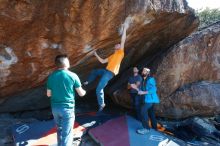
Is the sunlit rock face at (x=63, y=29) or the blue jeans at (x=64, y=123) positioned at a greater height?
the sunlit rock face at (x=63, y=29)

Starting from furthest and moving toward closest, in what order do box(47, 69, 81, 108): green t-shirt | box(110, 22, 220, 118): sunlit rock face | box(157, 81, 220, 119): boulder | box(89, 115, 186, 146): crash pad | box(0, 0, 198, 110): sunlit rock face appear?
1. box(157, 81, 220, 119): boulder
2. box(110, 22, 220, 118): sunlit rock face
3. box(89, 115, 186, 146): crash pad
4. box(0, 0, 198, 110): sunlit rock face
5. box(47, 69, 81, 108): green t-shirt

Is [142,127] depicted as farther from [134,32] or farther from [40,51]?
[40,51]

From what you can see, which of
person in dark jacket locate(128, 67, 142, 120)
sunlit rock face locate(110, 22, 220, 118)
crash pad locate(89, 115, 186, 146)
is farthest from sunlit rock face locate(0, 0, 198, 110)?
crash pad locate(89, 115, 186, 146)

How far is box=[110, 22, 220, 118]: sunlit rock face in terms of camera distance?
10398 mm

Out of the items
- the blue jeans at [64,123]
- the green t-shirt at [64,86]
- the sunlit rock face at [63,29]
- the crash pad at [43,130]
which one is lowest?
the crash pad at [43,130]

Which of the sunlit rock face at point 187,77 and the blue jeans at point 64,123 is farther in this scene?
the sunlit rock face at point 187,77

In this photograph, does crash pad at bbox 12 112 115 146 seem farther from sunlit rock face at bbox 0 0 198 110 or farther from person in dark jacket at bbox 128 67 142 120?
sunlit rock face at bbox 0 0 198 110

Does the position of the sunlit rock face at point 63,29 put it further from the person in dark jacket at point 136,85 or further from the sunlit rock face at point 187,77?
the sunlit rock face at point 187,77

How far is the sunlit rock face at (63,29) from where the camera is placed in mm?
7246

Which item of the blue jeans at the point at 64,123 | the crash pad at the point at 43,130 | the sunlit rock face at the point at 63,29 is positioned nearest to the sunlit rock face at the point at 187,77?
the sunlit rock face at the point at 63,29

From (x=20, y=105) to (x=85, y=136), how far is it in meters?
2.70

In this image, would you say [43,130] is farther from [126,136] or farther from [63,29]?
[63,29]

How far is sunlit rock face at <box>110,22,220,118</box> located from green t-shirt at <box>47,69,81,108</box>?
4642mm

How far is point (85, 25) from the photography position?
7758mm
